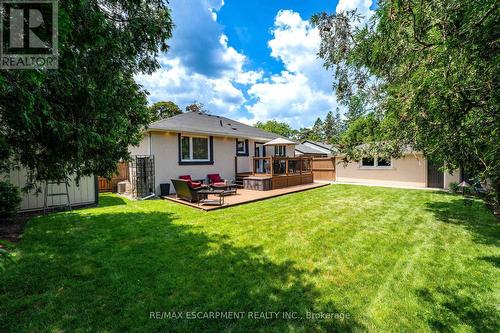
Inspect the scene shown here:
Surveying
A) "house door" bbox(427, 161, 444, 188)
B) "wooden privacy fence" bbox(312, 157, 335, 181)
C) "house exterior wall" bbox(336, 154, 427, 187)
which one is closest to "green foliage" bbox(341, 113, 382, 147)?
"house exterior wall" bbox(336, 154, 427, 187)

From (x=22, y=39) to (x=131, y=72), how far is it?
2.13 metres

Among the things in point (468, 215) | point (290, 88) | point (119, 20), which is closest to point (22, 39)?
point (119, 20)

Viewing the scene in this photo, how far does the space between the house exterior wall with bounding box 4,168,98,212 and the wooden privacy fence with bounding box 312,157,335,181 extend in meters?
16.3

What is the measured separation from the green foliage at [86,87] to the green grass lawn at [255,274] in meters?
1.92

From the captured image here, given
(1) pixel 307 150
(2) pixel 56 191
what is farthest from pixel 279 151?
(2) pixel 56 191

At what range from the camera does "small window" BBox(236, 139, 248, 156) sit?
48.4ft

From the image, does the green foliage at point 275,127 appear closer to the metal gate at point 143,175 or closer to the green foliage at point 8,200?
the metal gate at point 143,175

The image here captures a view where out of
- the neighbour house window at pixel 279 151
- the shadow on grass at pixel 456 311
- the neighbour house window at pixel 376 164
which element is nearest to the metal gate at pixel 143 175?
the neighbour house window at pixel 279 151

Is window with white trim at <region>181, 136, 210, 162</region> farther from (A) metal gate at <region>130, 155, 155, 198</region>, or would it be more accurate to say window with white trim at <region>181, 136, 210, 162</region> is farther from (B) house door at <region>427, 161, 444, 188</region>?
(B) house door at <region>427, 161, 444, 188</region>

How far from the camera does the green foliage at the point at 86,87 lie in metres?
2.82

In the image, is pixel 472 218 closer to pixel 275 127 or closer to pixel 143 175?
pixel 143 175

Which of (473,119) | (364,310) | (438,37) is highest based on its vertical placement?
(438,37)

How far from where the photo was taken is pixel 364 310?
2.68 meters

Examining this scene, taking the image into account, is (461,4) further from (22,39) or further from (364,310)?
(22,39)
